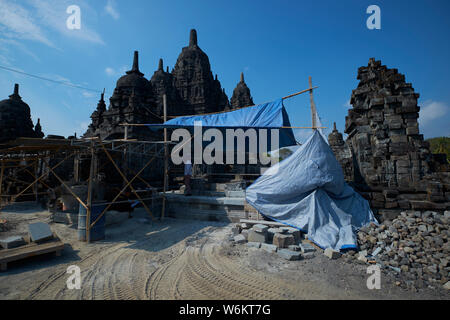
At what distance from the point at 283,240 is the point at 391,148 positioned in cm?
469

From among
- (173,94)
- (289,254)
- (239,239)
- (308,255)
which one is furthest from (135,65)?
(308,255)

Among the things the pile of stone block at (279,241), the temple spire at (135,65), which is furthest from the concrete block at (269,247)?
the temple spire at (135,65)

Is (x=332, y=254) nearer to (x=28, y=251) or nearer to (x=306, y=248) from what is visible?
(x=306, y=248)

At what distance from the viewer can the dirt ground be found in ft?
10.4

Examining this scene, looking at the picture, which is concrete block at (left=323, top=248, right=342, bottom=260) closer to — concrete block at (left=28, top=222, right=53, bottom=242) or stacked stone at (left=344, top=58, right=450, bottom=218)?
stacked stone at (left=344, top=58, right=450, bottom=218)

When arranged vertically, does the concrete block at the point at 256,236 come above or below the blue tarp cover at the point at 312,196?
below

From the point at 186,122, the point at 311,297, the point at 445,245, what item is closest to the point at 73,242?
the point at 186,122

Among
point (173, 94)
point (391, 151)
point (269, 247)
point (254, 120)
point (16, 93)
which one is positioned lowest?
point (269, 247)

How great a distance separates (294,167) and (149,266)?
4.68 metres

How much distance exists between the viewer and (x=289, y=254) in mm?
4398

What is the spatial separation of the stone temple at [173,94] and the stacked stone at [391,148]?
41.9 feet

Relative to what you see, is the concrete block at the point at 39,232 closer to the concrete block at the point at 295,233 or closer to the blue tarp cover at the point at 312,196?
the blue tarp cover at the point at 312,196

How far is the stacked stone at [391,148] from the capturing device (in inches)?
221
